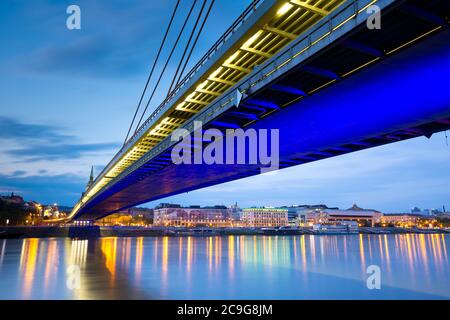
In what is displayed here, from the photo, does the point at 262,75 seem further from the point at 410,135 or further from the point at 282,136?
the point at 410,135

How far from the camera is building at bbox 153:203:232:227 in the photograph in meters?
172

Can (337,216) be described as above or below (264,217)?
above

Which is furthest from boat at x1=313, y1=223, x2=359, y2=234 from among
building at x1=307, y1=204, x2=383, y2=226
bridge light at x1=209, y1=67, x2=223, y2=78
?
bridge light at x1=209, y1=67, x2=223, y2=78

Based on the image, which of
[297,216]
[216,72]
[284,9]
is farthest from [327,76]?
[297,216]

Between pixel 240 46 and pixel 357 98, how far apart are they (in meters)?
4.77

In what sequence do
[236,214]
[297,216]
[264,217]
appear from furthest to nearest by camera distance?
1. [236,214]
2. [297,216]
3. [264,217]

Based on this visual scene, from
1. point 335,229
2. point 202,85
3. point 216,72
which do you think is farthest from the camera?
point 335,229

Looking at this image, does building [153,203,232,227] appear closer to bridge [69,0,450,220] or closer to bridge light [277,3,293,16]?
bridge [69,0,450,220]

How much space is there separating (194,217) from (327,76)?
16730 centimetres

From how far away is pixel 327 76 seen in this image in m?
11.0

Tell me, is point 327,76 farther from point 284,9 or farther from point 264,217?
point 264,217

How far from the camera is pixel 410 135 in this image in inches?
614

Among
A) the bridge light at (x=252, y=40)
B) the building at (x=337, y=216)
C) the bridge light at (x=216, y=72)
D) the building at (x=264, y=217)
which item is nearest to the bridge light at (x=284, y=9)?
the bridge light at (x=252, y=40)
